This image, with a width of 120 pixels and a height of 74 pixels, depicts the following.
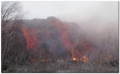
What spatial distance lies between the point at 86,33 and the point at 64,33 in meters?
2.08

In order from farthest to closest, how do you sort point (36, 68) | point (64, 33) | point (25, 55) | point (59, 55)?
point (64, 33), point (59, 55), point (25, 55), point (36, 68)

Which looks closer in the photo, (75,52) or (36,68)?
(36,68)

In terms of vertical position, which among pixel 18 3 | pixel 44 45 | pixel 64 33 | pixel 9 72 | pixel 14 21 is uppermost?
pixel 18 3

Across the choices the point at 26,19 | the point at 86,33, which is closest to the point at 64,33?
the point at 86,33

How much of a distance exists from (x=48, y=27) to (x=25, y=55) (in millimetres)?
3939

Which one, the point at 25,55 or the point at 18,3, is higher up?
the point at 18,3

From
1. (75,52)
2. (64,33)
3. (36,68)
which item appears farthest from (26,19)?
(36,68)

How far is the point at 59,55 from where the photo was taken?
45.5 feet

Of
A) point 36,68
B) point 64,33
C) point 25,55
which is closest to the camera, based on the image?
point 36,68

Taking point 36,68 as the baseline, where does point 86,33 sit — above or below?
above

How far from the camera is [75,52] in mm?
13289

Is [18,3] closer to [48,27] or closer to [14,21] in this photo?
[14,21]

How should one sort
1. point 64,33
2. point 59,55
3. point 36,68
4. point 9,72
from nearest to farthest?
point 9,72 → point 36,68 → point 59,55 → point 64,33

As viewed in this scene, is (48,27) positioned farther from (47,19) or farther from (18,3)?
(18,3)
